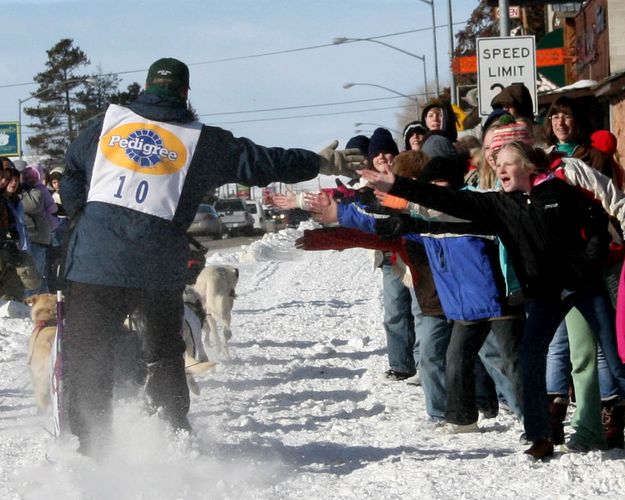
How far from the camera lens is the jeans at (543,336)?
5703 mm

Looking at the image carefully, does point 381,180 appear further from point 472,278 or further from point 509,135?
point 472,278

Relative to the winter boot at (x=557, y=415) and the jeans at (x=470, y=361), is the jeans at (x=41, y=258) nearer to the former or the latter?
the jeans at (x=470, y=361)

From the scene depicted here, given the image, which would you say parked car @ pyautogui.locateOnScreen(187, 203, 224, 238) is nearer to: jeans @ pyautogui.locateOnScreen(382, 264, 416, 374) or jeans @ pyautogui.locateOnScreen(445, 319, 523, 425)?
jeans @ pyautogui.locateOnScreen(382, 264, 416, 374)

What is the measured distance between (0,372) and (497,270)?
511 centimetres

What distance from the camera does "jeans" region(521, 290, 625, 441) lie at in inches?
225

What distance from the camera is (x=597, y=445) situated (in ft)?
19.6

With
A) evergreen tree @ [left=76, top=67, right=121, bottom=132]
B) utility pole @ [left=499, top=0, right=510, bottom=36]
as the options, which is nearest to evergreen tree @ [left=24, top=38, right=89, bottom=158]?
evergreen tree @ [left=76, top=67, right=121, bottom=132]

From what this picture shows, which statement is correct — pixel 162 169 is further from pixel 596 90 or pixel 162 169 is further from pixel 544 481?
pixel 596 90

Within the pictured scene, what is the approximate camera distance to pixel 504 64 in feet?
41.3

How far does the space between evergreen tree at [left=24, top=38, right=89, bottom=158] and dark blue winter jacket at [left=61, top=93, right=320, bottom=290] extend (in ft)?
268

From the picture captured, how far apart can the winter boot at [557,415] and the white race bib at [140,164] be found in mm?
2255

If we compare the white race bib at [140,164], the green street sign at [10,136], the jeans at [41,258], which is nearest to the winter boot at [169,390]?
the white race bib at [140,164]

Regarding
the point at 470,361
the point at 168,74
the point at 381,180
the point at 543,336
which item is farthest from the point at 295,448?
the point at 168,74

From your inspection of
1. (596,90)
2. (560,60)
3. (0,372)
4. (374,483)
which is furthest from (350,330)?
(560,60)
